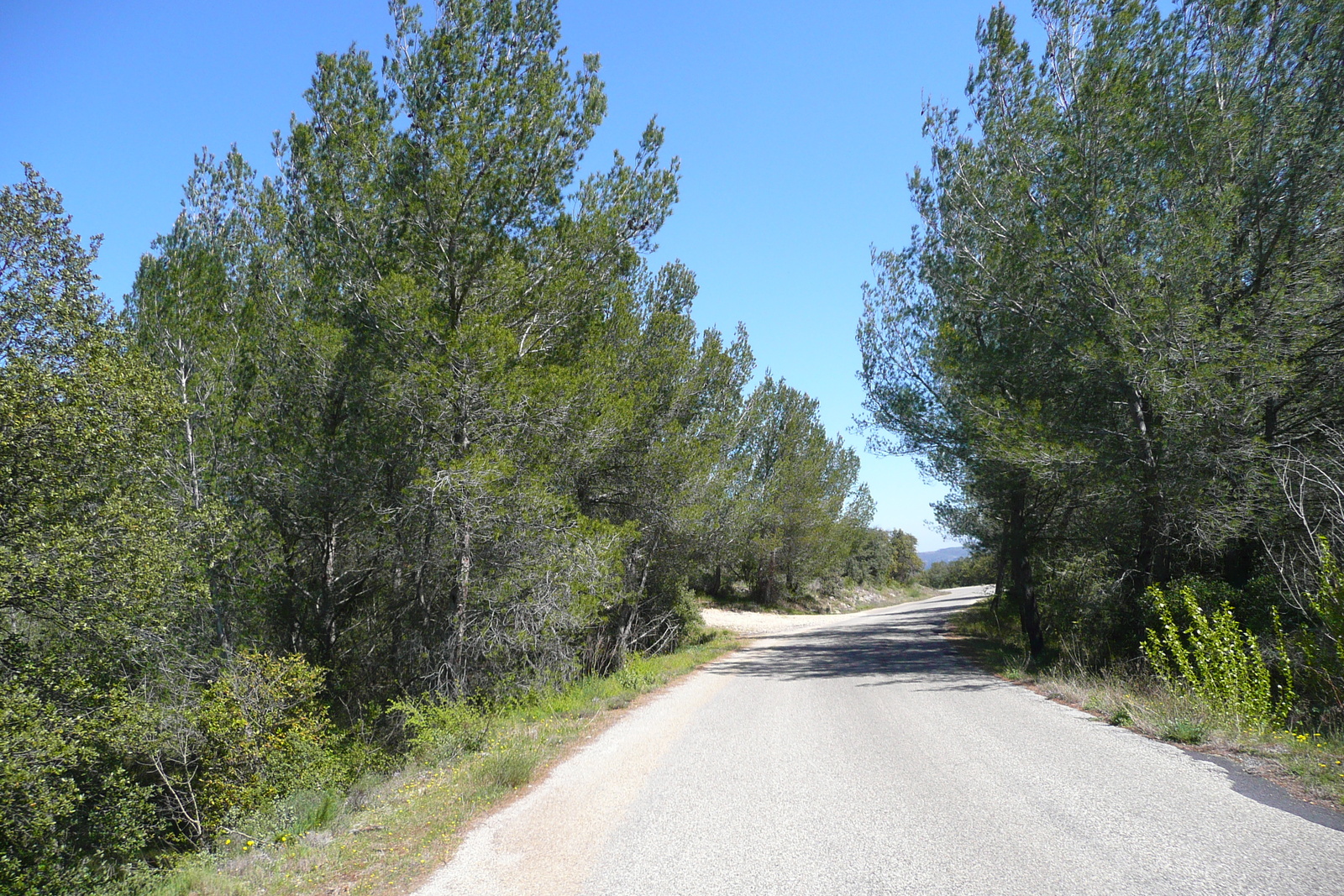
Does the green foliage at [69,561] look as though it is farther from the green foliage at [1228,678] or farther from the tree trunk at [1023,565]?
the tree trunk at [1023,565]

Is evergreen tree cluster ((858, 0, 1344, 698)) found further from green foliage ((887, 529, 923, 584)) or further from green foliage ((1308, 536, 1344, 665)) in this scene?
green foliage ((887, 529, 923, 584))

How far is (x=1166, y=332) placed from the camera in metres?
11.0

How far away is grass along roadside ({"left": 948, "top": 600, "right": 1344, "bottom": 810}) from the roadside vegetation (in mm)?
96

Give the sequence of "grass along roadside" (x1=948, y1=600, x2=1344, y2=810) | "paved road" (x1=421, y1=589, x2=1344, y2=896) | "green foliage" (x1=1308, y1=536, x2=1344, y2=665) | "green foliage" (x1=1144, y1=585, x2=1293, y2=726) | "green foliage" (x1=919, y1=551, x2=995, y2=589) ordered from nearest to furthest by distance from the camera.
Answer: "paved road" (x1=421, y1=589, x2=1344, y2=896) → "grass along roadside" (x1=948, y1=600, x2=1344, y2=810) → "green foliage" (x1=1308, y1=536, x2=1344, y2=665) → "green foliage" (x1=1144, y1=585, x2=1293, y2=726) → "green foliage" (x1=919, y1=551, x2=995, y2=589)

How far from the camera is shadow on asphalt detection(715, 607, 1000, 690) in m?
13.0

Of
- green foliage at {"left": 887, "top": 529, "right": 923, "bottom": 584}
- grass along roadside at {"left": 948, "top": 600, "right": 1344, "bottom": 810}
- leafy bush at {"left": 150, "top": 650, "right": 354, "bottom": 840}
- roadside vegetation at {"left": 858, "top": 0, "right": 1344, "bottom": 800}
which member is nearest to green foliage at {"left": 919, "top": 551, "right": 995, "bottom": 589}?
green foliage at {"left": 887, "top": 529, "right": 923, "bottom": 584}

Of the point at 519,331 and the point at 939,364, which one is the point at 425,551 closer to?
the point at 519,331

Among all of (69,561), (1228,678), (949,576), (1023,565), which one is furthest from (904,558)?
(69,561)

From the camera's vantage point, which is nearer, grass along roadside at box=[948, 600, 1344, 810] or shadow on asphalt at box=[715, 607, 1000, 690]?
grass along roadside at box=[948, 600, 1344, 810]

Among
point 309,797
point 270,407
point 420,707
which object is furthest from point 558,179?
point 309,797

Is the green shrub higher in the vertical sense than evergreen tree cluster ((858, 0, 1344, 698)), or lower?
lower

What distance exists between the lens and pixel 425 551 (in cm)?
1162

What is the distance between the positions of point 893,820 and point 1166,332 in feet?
31.9

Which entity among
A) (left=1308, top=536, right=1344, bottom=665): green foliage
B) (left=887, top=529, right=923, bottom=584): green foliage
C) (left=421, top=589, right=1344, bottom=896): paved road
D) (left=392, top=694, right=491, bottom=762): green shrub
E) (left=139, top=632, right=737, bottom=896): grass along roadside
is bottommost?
(left=421, top=589, right=1344, bottom=896): paved road
